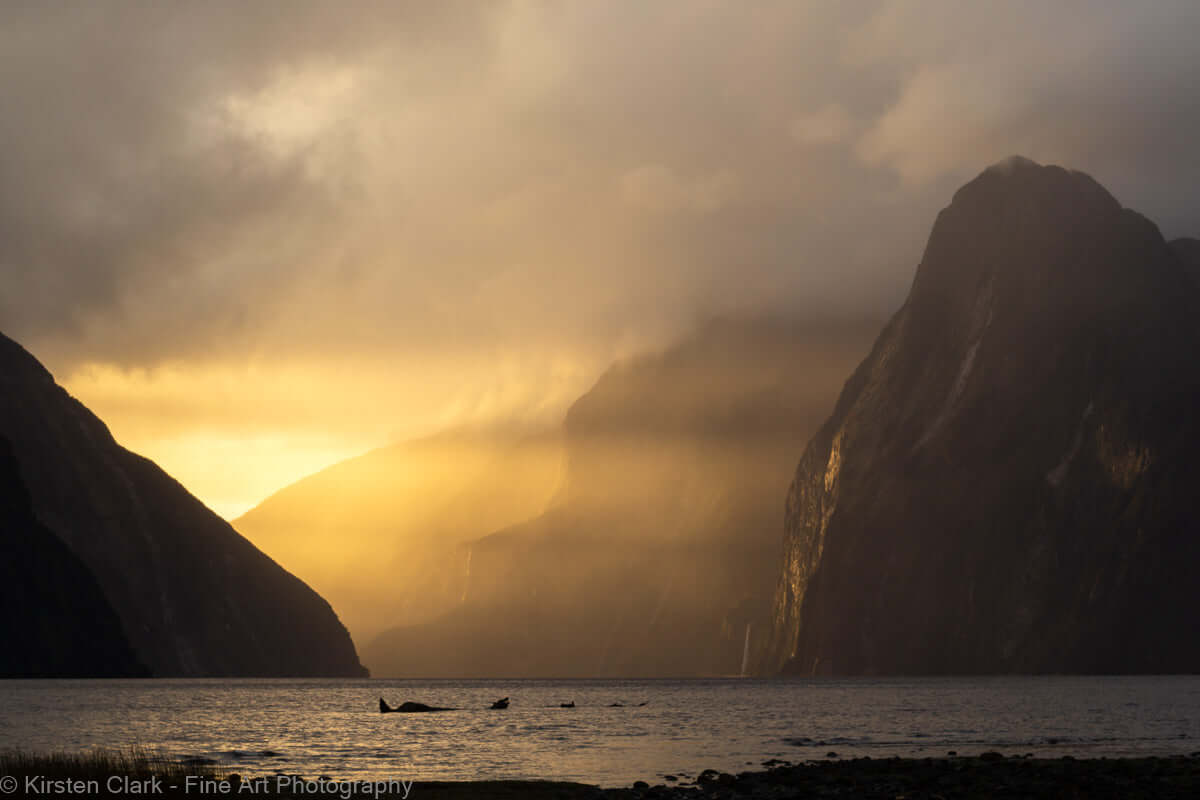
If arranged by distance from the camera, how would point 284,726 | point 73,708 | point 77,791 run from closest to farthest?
point 77,791 → point 284,726 → point 73,708

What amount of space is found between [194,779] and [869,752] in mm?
35562

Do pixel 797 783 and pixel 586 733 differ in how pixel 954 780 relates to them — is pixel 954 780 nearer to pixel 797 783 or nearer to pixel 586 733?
pixel 797 783

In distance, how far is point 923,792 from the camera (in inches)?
1652

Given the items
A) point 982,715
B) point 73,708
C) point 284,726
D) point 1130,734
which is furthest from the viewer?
point 73,708

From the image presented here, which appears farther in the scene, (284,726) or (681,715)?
(681,715)

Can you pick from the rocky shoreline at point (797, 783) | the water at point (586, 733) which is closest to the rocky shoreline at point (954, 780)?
the rocky shoreline at point (797, 783)

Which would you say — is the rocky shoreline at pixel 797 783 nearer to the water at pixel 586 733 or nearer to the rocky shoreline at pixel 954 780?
the rocky shoreline at pixel 954 780

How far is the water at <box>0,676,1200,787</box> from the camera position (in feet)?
193

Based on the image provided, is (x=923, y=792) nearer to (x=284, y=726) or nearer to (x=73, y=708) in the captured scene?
(x=284, y=726)

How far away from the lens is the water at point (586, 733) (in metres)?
58.8

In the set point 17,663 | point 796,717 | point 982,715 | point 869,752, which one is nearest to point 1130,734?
point 869,752

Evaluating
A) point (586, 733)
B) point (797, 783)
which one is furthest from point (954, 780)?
point (586, 733)

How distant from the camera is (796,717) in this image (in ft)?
344

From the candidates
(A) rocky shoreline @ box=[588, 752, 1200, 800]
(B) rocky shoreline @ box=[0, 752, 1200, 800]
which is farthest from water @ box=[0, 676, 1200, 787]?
(A) rocky shoreline @ box=[588, 752, 1200, 800]
